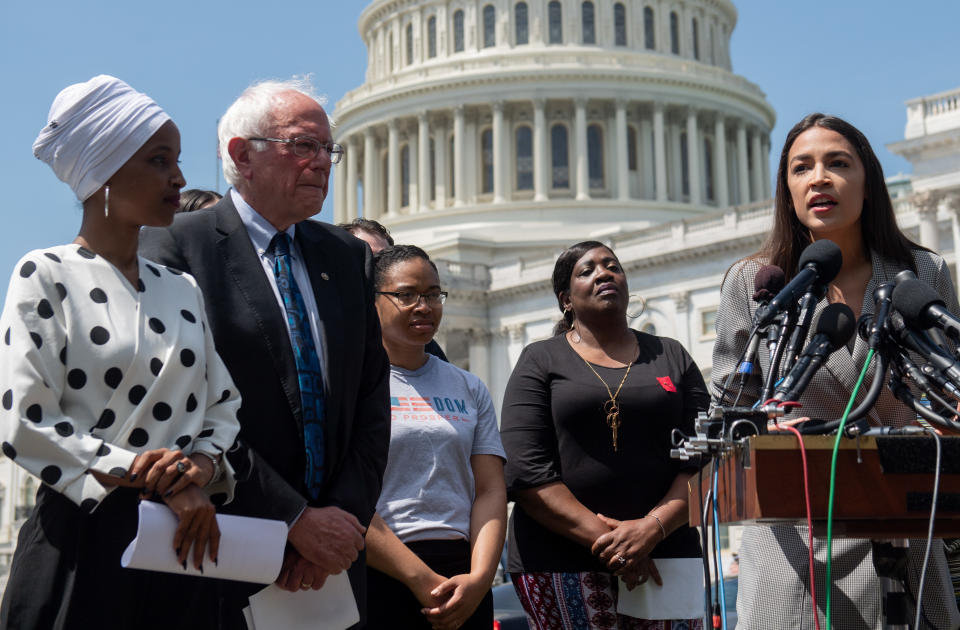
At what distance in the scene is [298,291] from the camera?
14.1 feet

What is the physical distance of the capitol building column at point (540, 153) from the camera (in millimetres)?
63875

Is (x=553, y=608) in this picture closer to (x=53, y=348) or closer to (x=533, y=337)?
(x=53, y=348)

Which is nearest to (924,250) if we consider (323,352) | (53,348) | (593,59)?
(323,352)

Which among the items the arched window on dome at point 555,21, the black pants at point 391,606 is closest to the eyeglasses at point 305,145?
the black pants at point 391,606

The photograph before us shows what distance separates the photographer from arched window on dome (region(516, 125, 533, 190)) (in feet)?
216

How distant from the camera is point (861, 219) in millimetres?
4477

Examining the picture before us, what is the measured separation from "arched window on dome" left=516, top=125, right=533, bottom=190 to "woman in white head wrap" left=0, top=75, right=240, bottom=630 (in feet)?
204

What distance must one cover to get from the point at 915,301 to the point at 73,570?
2164mm

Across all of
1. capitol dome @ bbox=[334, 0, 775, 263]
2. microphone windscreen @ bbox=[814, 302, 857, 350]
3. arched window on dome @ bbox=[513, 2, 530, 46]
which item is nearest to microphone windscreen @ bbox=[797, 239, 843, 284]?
microphone windscreen @ bbox=[814, 302, 857, 350]

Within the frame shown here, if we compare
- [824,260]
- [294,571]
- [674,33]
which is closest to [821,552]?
[824,260]

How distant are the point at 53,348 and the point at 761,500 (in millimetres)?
1730

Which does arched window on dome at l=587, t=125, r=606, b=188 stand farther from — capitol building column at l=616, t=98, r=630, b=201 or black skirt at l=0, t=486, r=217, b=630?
black skirt at l=0, t=486, r=217, b=630

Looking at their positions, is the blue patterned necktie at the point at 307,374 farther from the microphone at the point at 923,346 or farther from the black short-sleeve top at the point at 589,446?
the black short-sleeve top at the point at 589,446

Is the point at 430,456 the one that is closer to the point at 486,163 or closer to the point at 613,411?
the point at 613,411
